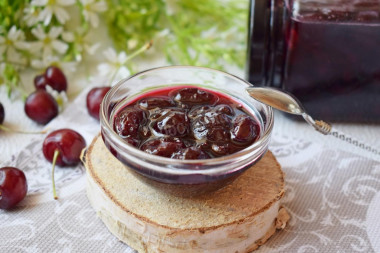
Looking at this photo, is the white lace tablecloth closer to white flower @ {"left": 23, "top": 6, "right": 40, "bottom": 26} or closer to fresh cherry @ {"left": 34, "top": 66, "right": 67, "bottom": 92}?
fresh cherry @ {"left": 34, "top": 66, "right": 67, "bottom": 92}

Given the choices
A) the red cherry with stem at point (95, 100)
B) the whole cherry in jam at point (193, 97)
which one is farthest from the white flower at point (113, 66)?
the whole cherry in jam at point (193, 97)

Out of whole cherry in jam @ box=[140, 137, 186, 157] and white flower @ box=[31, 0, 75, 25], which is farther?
white flower @ box=[31, 0, 75, 25]

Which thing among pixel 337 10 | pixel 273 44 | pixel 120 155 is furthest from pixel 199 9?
pixel 120 155

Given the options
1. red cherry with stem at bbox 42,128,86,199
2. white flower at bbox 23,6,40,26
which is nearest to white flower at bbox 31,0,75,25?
white flower at bbox 23,6,40,26

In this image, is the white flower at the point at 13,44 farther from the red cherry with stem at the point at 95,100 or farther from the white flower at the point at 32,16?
the red cherry with stem at the point at 95,100

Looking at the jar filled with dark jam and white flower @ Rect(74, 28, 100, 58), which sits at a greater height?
the jar filled with dark jam

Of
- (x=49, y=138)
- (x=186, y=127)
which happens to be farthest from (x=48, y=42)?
(x=186, y=127)
